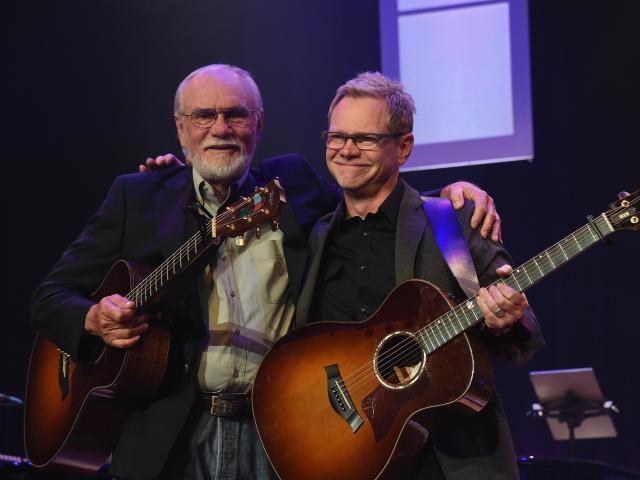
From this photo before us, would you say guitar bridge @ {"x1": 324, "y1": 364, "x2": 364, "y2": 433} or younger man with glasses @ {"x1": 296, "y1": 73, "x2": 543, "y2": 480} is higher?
younger man with glasses @ {"x1": 296, "y1": 73, "x2": 543, "y2": 480}

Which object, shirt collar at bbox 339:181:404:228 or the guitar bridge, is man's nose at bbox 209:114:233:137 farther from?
the guitar bridge

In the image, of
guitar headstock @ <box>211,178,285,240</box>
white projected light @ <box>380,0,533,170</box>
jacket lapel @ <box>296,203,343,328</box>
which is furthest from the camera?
white projected light @ <box>380,0,533,170</box>

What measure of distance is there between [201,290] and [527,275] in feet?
4.10

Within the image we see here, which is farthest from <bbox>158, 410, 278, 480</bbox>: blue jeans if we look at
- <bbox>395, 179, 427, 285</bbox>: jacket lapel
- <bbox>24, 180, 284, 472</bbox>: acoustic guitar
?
<bbox>395, 179, 427, 285</bbox>: jacket lapel

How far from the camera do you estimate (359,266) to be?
305 centimetres

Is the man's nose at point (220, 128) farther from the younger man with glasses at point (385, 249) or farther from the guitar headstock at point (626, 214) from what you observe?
the guitar headstock at point (626, 214)

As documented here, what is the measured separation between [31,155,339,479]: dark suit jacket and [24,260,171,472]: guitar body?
65 mm

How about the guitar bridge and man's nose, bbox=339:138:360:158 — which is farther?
man's nose, bbox=339:138:360:158

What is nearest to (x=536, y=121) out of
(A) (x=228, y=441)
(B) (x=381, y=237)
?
(B) (x=381, y=237)

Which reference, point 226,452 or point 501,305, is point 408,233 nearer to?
point 501,305

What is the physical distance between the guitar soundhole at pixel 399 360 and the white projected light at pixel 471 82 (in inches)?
143

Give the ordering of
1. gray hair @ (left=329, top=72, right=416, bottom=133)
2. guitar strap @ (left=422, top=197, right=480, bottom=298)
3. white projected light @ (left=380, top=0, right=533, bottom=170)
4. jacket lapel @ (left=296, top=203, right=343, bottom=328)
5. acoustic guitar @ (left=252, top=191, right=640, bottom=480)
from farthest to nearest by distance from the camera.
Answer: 1. white projected light @ (left=380, top=0, right=533, bottom=170)
2. gray hair @ (left=329, top=72, right=416, bottom=133)
3. jacket lapel @ (left=296, top=203, right=343, bottom=328)
4. guitar strap @ (left=422, top=197, right=480, bottom=298)
5. acoustic guitar @ (left=252, top=191, right=640, bottom=480)

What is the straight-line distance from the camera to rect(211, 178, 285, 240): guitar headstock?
2.84 meters

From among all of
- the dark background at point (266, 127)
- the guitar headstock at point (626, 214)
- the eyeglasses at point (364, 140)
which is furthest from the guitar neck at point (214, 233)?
the dark background at point (266, 127)
